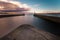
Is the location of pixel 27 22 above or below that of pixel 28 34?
above

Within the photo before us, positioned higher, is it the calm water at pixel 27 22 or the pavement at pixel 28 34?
the calm water at pixel 27 22

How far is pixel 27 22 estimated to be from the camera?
132cm

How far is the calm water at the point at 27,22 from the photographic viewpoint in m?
1.28

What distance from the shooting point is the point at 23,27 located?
1.32 m

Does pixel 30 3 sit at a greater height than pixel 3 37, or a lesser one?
greater

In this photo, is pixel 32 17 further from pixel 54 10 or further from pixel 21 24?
pixel 54 10

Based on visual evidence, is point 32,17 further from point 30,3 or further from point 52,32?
point 52,32

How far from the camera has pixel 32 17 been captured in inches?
51.5

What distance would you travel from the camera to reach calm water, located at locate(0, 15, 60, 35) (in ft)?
4.18

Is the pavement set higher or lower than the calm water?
lower

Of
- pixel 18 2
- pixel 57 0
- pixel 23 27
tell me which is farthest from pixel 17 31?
pixel 57 0

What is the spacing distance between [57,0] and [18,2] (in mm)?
506

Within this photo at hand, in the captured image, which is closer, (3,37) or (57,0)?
(3,37)

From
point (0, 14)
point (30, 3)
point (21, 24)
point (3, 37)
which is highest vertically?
point (30, 3)
